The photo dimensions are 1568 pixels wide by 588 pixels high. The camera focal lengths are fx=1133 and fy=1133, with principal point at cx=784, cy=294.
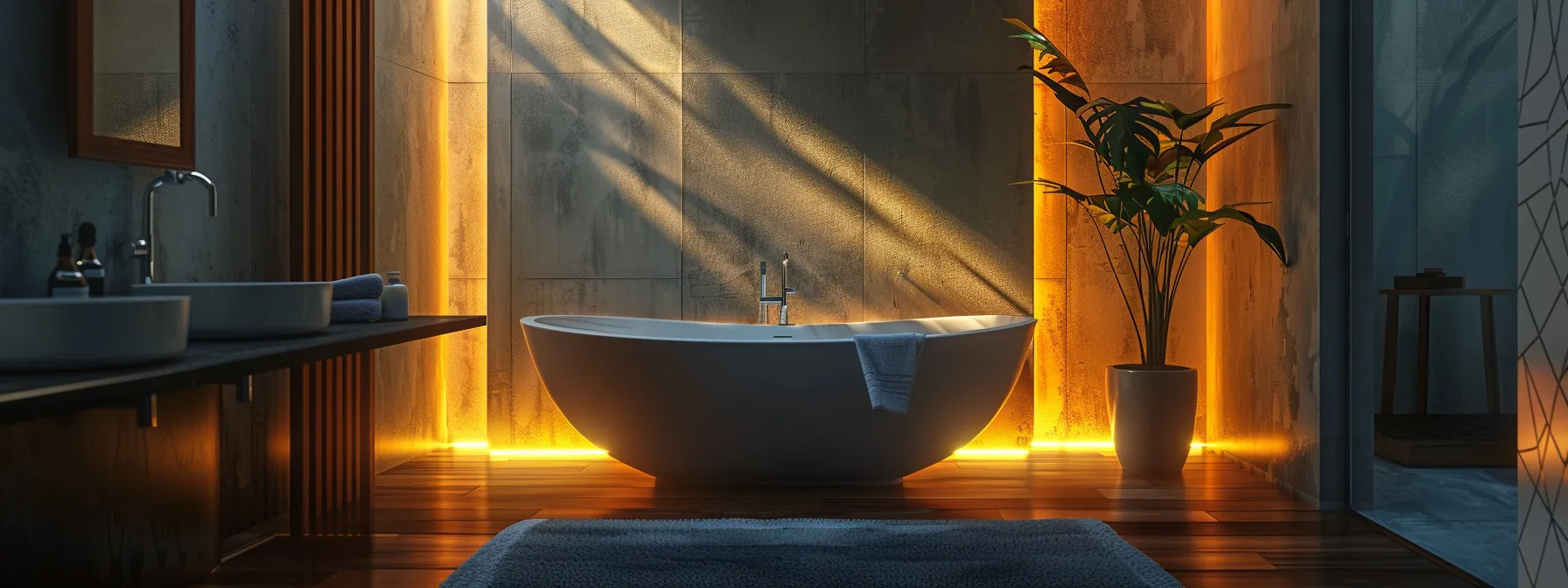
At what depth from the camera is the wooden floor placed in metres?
2.66

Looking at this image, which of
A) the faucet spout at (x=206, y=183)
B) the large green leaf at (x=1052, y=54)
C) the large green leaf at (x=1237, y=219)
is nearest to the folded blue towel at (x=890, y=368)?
the large green leaf at (x=1237, y=219)

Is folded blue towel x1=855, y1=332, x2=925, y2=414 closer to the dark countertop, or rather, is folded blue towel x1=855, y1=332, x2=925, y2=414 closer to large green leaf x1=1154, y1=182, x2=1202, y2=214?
large green leaf x1=1154, y1=182, x2=1202, y2=214

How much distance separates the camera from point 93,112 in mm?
2379

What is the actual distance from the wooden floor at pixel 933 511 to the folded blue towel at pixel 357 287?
0.65 metres

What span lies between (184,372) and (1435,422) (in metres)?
2.70

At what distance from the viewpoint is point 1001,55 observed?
436cm

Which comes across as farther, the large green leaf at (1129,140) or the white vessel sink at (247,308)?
the large green leaf at (1129,140)

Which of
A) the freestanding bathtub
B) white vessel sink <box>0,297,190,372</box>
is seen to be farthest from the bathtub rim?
white vessel sink <box>0,297,190,372</box>

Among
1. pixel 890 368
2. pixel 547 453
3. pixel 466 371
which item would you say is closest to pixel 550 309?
pixel 466 371

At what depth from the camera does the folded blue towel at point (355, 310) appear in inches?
105

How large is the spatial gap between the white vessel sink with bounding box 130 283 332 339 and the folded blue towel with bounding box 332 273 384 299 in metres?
0.39

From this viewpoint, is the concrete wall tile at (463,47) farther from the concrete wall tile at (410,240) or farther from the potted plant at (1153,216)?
the potted plant at (1153,216)

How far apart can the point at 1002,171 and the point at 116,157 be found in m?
2.98

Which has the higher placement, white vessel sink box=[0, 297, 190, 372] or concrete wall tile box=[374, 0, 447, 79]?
concrete wall tile box=[374, 0, 447, 79]
